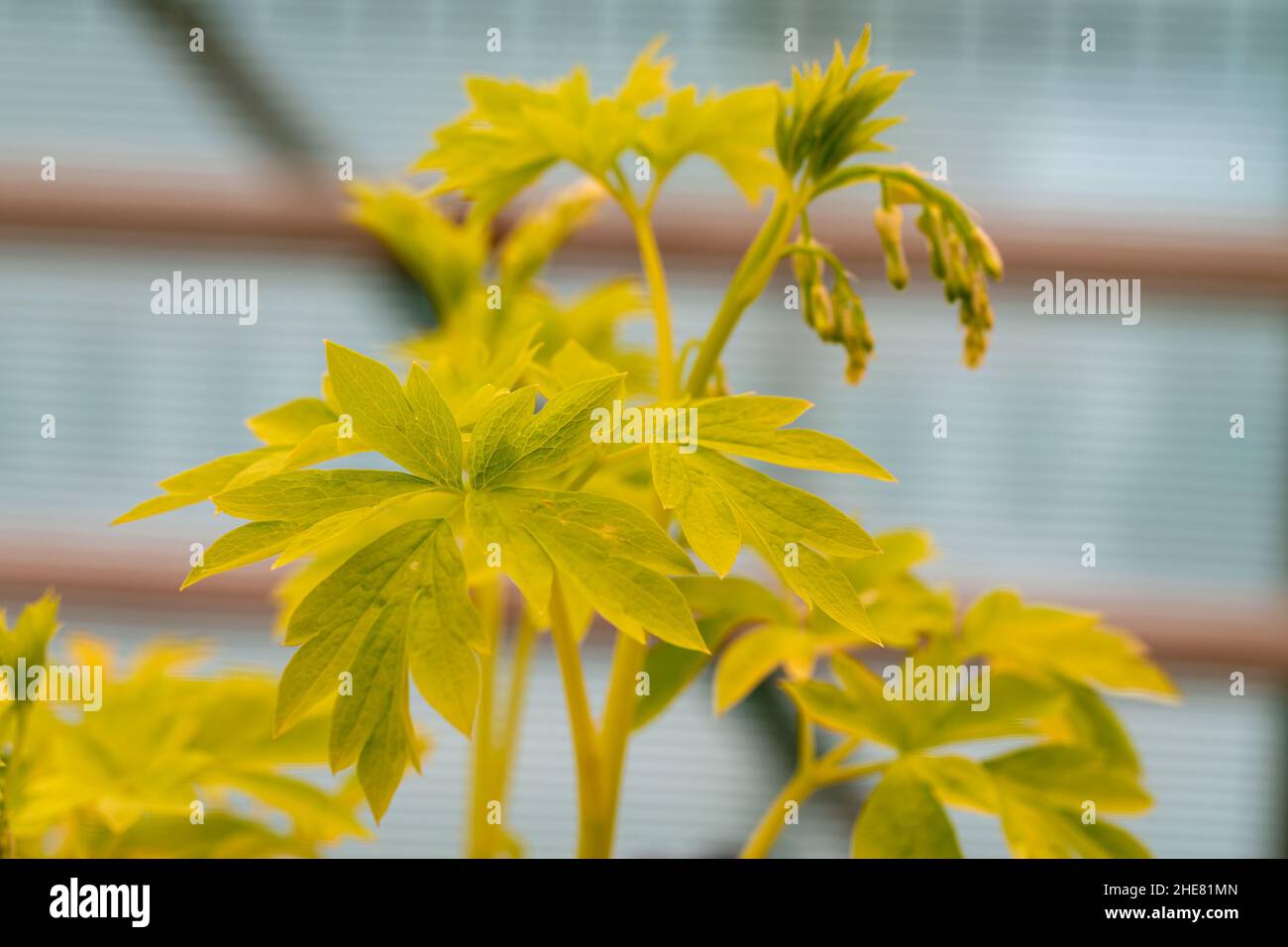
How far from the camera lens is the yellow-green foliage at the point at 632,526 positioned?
0.34 meters

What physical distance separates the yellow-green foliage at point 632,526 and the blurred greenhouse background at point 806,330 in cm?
125

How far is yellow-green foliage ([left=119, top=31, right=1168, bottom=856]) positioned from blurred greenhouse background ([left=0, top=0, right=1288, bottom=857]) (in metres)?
1.25

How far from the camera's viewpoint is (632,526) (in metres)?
0.34

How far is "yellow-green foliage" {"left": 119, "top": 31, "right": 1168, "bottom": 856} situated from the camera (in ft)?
1.11

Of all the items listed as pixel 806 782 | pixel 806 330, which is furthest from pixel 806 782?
pixel 806 330

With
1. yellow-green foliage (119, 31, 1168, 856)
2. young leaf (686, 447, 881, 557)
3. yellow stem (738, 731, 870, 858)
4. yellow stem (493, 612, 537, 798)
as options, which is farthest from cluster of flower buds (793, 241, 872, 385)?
yellow stem (493, 612, 537, 798)

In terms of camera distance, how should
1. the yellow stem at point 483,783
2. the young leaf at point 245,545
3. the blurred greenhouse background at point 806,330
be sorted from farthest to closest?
1. the blurred greenhouse background at point 806,330
2. the yellow stem at point 483,783
3. the young leaf at point 245,545

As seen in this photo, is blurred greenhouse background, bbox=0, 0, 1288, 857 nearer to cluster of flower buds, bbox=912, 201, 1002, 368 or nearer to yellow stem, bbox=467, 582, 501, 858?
yellow stem, bbox=467, 582, 501, 858

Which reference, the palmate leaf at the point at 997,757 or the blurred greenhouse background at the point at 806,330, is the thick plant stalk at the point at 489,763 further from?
the blurred greenhouse background at the point at 806,330

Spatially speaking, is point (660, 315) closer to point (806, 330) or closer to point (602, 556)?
point (602, 556)

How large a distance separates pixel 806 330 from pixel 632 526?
4.90ft

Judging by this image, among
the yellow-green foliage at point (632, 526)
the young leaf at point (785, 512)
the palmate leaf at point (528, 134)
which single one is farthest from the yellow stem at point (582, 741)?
the palmate leaf at point (528, 134)

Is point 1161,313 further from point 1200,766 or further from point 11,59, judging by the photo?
point 11,59
